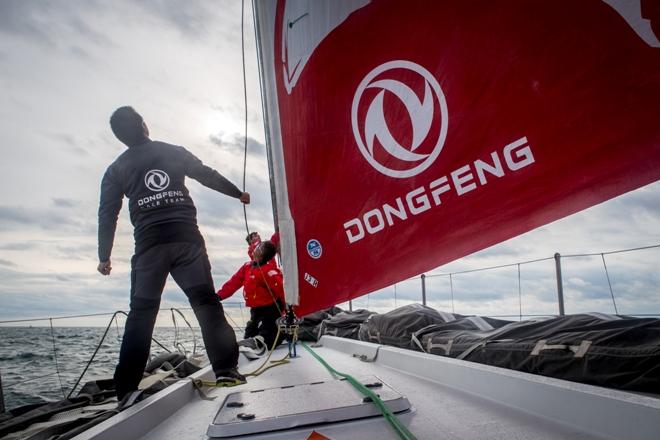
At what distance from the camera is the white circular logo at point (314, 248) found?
1202mm

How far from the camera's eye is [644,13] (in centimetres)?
76

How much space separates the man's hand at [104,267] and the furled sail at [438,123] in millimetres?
961

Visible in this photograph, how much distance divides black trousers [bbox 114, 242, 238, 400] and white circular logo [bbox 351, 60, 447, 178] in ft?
3.35

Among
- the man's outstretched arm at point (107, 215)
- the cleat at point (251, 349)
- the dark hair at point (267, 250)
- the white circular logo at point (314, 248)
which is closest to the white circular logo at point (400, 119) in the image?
the white circular logo at point (314, 248)

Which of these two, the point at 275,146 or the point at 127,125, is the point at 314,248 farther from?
the point at 127,125

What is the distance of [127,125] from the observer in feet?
5.79

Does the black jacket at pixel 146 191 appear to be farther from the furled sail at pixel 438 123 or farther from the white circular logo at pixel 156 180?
the furled sail at pixel 438 123

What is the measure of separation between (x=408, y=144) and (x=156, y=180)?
1.19 m

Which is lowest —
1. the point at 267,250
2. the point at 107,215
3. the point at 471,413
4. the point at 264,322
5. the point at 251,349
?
the point at 471,413

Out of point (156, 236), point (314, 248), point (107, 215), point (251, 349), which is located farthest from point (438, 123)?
point (251, 349)

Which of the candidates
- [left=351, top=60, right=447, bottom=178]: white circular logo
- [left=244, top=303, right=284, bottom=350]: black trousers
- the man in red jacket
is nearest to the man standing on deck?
[left=351, top=60, right=447, bottom=178]: white circular logo

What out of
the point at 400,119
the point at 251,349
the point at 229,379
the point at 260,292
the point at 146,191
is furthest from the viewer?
the point at 260,292

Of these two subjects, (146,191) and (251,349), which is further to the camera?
(251,349)

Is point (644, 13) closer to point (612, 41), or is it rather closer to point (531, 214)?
point (612, 41)
